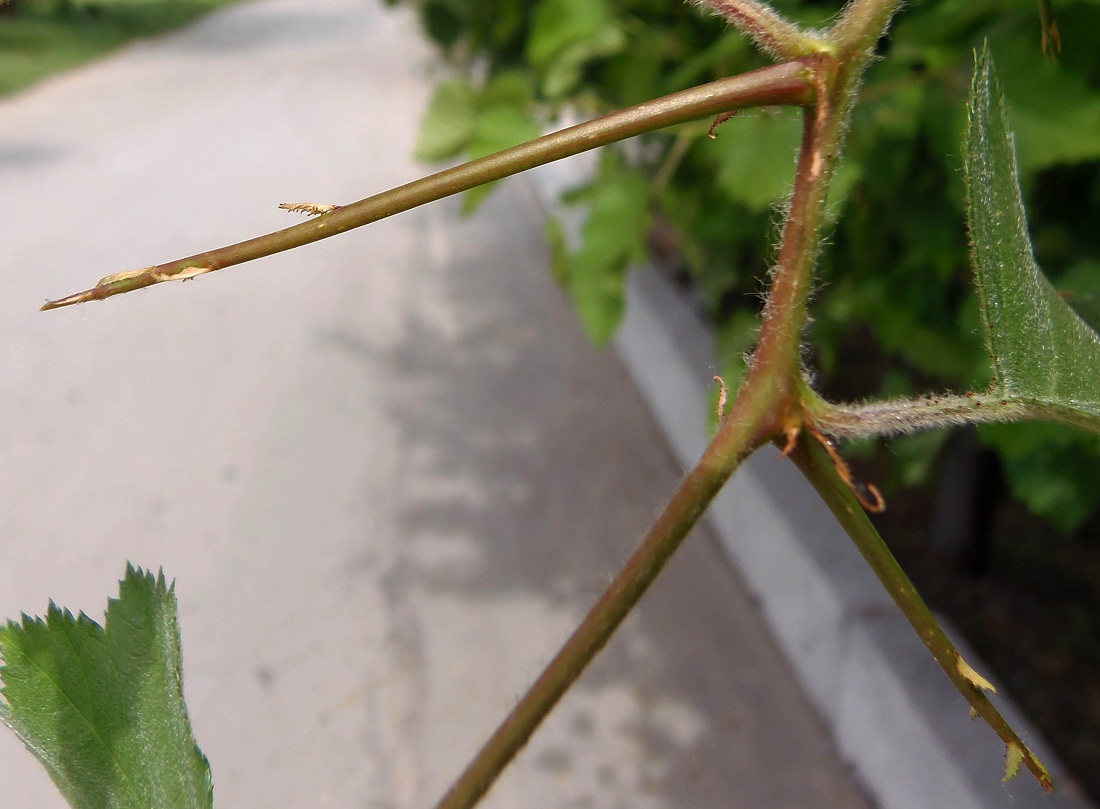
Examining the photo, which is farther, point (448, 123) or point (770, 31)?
point (448, 123)

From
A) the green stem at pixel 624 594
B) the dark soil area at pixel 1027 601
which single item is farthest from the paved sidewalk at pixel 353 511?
the dark soil area at pixel 1027 601

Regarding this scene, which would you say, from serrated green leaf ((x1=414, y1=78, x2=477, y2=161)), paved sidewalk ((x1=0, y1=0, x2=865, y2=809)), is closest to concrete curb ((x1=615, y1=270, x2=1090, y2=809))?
paved sidewalk ((x1=0, y1=0, x2=865, y2=809))

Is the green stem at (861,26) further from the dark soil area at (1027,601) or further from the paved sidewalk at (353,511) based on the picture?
the dark soil area at (1027,601)

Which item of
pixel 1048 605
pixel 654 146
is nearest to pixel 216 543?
pixel 654 146

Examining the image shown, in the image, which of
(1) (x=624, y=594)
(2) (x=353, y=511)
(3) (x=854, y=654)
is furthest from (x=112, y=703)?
(2) (x=353, y=511)

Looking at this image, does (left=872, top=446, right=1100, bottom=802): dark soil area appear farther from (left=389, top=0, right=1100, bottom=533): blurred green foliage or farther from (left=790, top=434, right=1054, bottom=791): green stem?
(left=790, top=434, right=1054, bottom=791): green stem

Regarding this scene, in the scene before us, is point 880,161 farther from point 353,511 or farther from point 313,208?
point 353,511
